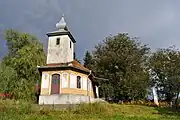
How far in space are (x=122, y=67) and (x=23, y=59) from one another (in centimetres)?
1468

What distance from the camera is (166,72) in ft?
108

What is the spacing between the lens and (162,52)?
35.8 meters

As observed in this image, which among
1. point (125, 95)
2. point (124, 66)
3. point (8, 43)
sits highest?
point (8, 43)

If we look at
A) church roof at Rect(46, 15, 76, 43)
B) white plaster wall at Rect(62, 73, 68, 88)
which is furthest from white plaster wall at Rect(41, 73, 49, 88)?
church roof at Rect(46, 15, 76, 43)

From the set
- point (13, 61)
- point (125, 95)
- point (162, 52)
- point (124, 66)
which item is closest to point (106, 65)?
point (124, 66)

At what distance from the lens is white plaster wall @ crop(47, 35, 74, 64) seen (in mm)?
29031

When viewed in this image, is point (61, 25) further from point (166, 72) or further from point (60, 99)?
point (166, 72)

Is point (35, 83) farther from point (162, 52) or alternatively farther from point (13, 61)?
point (162, 52)

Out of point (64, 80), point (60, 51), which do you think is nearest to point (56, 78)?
point (64, 80)

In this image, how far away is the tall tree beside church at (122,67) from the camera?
35.2m

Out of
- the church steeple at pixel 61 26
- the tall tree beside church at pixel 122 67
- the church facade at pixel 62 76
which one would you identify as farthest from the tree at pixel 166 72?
the church steeple at pixel 61 26

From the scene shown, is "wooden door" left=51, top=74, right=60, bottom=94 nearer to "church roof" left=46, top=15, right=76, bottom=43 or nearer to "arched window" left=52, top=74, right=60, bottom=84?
"arched window" left=52, top=74, right=60, bottom=84

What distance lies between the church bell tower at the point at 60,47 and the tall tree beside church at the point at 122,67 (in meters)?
8.76

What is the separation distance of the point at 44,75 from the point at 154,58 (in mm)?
17017
